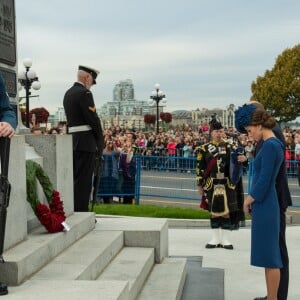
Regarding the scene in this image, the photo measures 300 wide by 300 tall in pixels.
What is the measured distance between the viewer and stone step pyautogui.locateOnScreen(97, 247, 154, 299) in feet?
16.1

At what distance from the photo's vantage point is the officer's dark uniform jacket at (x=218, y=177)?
794cm

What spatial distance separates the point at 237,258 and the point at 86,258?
3.07 m

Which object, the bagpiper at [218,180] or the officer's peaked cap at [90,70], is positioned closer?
the officer's peaked cap at [90,70]

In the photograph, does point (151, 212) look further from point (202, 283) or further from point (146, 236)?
point (202, 283)

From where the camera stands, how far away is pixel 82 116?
6.80 metres

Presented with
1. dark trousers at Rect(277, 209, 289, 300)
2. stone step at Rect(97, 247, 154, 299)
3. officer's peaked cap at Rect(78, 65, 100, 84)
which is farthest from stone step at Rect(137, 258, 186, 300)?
officer's peaked cap at Rect(78, 65, 100, 84)

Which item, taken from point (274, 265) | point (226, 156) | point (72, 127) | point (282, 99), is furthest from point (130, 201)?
point (282, 99)

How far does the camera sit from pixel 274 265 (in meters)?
4.88

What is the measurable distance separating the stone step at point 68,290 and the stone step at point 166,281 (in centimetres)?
120

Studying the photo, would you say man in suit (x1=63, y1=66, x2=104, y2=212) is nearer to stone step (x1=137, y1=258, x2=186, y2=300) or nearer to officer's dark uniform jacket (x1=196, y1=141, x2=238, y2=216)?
stone step (x1=137, y1=258, x2=186, y2=300)

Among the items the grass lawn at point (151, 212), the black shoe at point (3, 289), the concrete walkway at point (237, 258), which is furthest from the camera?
the grass lawn at point (151, 212)

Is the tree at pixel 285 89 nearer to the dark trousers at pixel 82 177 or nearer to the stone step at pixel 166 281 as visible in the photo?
the dark trousers at pixel 82 177

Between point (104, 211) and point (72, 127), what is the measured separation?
435cm

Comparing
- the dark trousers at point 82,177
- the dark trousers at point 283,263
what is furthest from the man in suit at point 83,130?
the dark trousers at point 283,263
